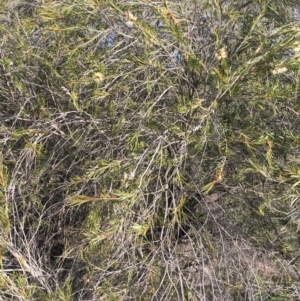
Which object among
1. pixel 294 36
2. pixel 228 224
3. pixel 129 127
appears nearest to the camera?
pixel 294 36

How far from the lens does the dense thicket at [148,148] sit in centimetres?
318

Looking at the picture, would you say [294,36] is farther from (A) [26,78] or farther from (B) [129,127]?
(A) [26,78]

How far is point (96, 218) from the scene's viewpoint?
3377 mm

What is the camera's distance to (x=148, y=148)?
126 inches

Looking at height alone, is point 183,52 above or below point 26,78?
above

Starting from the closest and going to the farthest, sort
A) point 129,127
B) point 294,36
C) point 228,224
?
point 294,36, point 129,127, point 228,224

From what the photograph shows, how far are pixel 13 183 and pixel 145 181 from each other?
84 centimetres

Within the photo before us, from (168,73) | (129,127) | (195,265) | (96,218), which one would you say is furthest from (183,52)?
(195,265)

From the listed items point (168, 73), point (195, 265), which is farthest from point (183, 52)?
point (195, 265)

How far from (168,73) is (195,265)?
1262mm

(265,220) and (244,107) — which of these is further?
(265,220)

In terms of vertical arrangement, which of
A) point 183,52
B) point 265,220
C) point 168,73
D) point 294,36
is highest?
point 294,36

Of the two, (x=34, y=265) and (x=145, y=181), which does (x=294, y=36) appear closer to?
(x=145, y=181)

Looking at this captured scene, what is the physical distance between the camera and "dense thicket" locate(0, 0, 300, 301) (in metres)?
3.18
